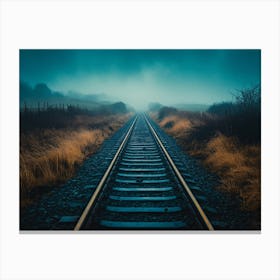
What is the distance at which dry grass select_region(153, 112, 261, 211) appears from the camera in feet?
12.4

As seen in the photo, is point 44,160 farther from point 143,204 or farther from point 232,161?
point 232,161

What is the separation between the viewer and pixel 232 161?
4941 mm

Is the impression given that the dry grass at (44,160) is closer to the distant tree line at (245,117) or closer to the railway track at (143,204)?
the railway track at (143,204)

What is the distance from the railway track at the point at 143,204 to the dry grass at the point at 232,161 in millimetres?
1009

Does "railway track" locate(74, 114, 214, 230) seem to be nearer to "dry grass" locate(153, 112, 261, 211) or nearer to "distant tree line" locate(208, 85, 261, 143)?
"dry grass" locate(153, 112, 261, 211)

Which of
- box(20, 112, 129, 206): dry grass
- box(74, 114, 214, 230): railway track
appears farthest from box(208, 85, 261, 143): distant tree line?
box(20, 112, 129, 206): dry grass

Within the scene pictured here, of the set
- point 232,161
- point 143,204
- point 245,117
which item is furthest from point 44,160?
point 245,117

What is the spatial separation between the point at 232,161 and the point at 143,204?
2.79m

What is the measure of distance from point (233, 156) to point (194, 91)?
257 centimetres

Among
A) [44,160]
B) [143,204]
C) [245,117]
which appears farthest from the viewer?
[245,117]
